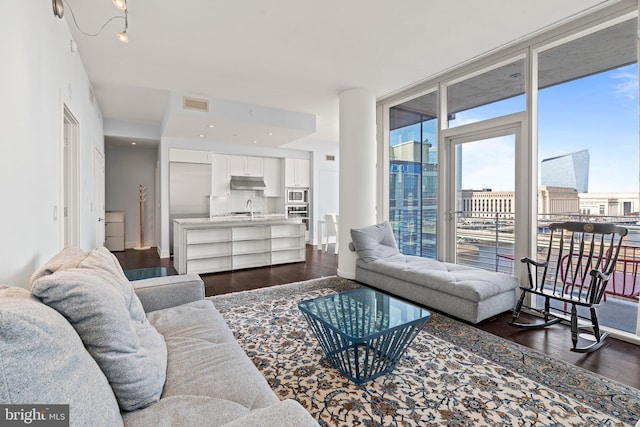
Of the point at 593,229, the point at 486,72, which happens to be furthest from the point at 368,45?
the point at 593,229

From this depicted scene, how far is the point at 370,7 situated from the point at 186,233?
3.86 meters

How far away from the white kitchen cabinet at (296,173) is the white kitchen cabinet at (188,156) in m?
1.98

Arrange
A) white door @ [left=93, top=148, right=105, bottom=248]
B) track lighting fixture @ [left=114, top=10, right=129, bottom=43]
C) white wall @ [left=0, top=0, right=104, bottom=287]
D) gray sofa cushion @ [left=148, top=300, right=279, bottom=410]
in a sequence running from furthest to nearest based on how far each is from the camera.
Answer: white door @ [left=93, top=148, right=105, bottom=248], track lighting fixture @ [left=114, top=10, right=129, bottom=43], white wall @ [left=0, top=0, right=104, bottom=287], gray sofa cushion @ [left=148, top=300, right=279, bottom=410]

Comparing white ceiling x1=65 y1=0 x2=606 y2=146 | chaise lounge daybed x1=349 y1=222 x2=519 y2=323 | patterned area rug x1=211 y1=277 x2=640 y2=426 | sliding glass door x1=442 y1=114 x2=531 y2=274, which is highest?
white ceiling x1=65 y1=0 x2=606 y2=146

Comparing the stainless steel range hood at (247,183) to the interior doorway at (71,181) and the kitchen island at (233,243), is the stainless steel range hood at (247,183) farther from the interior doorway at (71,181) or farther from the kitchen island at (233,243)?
the interior doorway at (71,181)

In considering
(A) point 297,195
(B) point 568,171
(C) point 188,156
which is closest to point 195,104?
(C) point 188,156

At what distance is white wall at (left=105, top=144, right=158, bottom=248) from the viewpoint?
292 inches

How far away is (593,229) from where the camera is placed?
8.89ft

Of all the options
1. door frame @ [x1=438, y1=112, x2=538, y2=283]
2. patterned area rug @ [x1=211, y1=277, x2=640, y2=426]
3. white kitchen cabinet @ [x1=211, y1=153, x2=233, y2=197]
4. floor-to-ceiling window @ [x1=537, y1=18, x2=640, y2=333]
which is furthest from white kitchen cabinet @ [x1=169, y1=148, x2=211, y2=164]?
floor-to-ceiling window @ [x1=537, y1=18, x2=640, y2=333]

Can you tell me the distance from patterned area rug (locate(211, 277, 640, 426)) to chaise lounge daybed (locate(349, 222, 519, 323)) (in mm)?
325

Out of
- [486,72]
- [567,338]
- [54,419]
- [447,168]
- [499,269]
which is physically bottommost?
[567,338]

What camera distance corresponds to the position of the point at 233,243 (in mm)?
5188

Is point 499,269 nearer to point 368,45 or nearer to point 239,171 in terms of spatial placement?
point 368,45

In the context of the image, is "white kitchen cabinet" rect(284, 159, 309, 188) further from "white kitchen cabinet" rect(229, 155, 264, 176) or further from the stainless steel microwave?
"white kitchen cabinet" rect(229, 155, 264, 176)
